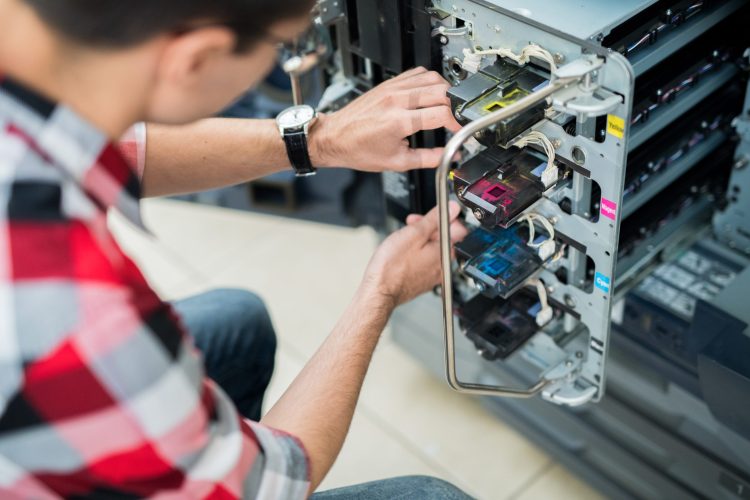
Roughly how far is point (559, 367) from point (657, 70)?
18.0 inches

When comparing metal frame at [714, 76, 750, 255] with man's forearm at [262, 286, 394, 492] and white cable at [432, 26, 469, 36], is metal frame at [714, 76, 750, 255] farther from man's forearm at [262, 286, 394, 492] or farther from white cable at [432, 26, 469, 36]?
man's forearm at [262, 286, 394, 492]

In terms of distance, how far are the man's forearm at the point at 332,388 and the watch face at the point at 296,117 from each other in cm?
29

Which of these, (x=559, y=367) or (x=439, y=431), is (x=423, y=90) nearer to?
(x=559, y=367)

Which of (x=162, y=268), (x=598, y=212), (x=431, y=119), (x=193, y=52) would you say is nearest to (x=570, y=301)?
(x=598, y=212)

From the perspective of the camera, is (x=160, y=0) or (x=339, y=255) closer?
(x=160, y=0)

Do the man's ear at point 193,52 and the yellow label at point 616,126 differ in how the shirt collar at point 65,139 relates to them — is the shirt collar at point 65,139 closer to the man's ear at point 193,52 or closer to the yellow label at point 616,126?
the man's ear at point 193,52

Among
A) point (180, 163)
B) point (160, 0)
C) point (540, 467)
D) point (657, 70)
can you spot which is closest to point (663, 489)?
point (540, 467)

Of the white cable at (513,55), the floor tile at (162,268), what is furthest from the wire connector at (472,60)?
the floor tile at (162,268)

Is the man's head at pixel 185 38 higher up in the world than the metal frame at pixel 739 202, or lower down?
higher up

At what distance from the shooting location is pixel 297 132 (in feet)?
4.33

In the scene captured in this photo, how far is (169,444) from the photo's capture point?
0.80 m

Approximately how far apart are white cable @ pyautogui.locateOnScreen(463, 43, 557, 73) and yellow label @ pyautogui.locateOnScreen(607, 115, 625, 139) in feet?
0.28

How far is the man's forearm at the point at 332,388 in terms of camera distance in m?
1.03

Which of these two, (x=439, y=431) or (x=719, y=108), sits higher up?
(x=719, y=108)
